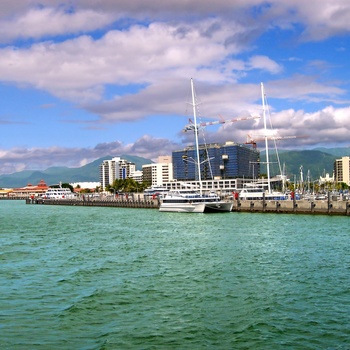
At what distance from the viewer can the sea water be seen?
16.7 meters

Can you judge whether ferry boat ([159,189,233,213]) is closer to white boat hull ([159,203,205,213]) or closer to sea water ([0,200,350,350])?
white boat hull ([159,203,205,213])

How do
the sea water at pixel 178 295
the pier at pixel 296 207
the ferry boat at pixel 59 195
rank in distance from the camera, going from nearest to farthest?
1. the sea water at pixel 178 295
2. the pier at pixel 296 207
3. the ferry boat at pixel 59 195

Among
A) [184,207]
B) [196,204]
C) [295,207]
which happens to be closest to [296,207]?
[295,207]

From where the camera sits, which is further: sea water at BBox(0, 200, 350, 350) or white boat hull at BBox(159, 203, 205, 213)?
white boat hull at BBox(159, 203, 205, 213)

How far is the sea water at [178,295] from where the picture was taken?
16672 millimetres

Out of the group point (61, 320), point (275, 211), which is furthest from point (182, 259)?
point (275, 211)

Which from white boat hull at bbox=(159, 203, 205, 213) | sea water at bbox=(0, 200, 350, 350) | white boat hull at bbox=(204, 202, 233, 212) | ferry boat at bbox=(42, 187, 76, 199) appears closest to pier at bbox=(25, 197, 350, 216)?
white boat hull at bbox=(204, 202, 233, 212)

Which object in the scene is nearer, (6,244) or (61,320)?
(61,320)

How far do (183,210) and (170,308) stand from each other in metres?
68.9

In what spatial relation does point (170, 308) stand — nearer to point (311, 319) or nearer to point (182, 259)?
point (311, 319)

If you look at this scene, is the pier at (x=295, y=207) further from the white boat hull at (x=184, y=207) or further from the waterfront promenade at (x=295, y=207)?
the white boat hull at (x=184, y=207)

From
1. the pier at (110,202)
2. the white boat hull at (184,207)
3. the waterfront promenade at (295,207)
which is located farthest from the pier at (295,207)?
the pier at (110,202)

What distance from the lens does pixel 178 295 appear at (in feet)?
74.2

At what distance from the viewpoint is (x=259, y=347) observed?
15.7 m
